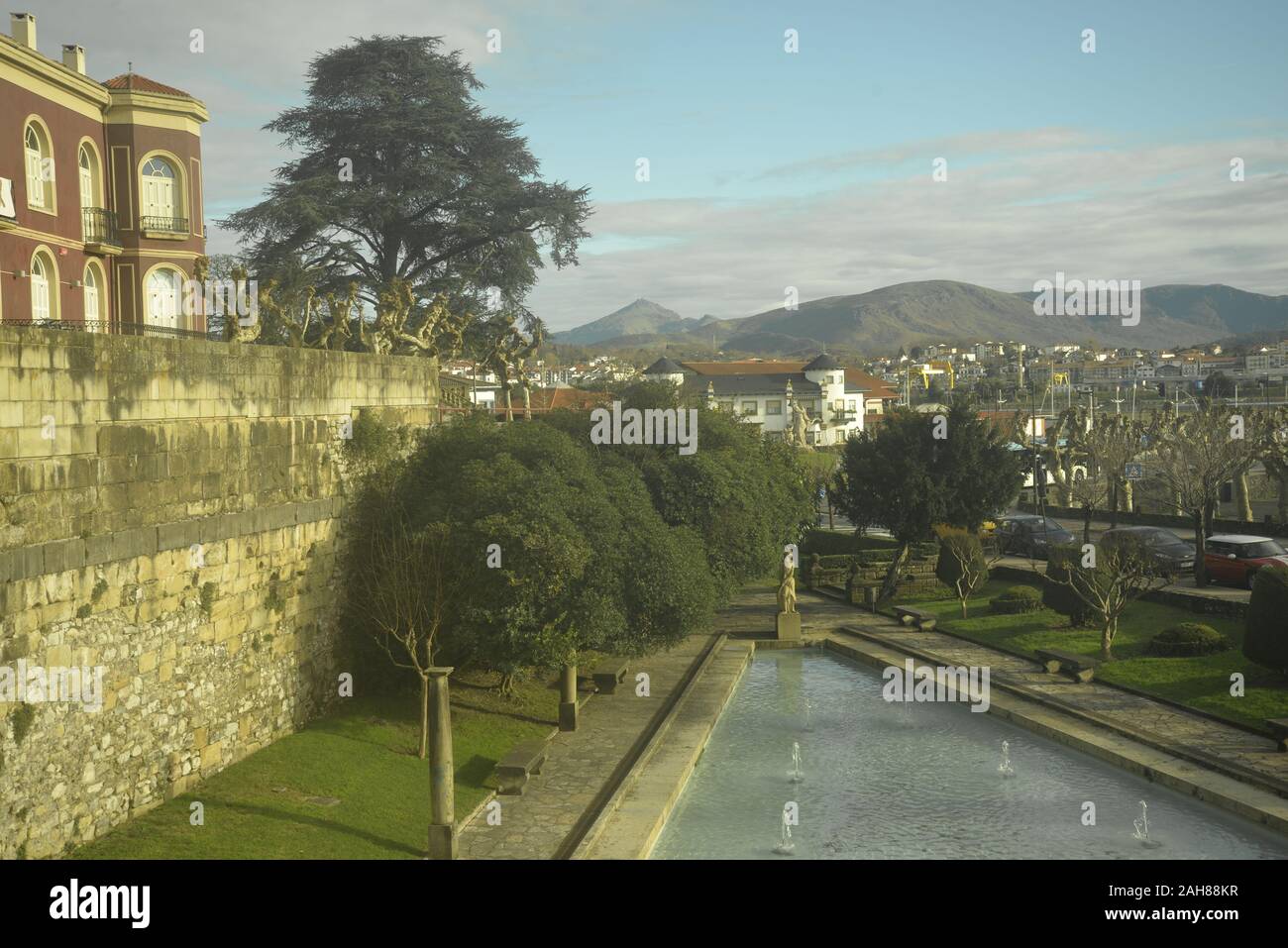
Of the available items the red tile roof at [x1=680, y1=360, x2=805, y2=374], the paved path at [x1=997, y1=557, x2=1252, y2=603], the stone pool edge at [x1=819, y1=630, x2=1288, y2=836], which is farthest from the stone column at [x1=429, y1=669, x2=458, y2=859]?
the red tile roof at [x1=680, y1=360, x2=805, y2=374]

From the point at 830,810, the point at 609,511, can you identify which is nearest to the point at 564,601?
the point at 609,511

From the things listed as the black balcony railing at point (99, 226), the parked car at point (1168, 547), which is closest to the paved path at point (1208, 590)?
the parked car at point (1168, 547)

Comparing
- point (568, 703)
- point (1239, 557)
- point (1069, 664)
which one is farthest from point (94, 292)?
point (1239, 557)

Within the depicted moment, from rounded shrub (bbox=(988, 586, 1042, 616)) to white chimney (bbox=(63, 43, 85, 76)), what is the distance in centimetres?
2546

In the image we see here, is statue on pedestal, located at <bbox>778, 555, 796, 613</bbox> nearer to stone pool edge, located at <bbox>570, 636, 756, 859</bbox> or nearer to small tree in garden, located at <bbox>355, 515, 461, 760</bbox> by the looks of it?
stone pool edge, located at <bbox>570, 636, 756, 859</bbox>

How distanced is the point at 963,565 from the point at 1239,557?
7.21 metres

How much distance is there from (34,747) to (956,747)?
45.6 ft

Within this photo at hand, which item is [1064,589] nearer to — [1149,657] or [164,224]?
[1149,657]

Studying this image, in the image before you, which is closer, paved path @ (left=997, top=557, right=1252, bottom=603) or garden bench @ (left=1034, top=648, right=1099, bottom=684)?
garden bench @ (left=1034, top=648, right=1099, bottom=684)

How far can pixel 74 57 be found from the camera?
85.3 ft

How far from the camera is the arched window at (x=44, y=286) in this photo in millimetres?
23312

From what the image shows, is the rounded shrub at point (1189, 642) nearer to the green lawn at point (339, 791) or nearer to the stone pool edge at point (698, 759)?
the stone pool edge at point (698, 759)

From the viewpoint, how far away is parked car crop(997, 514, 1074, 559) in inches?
1499

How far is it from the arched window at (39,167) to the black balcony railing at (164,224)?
2.78m
